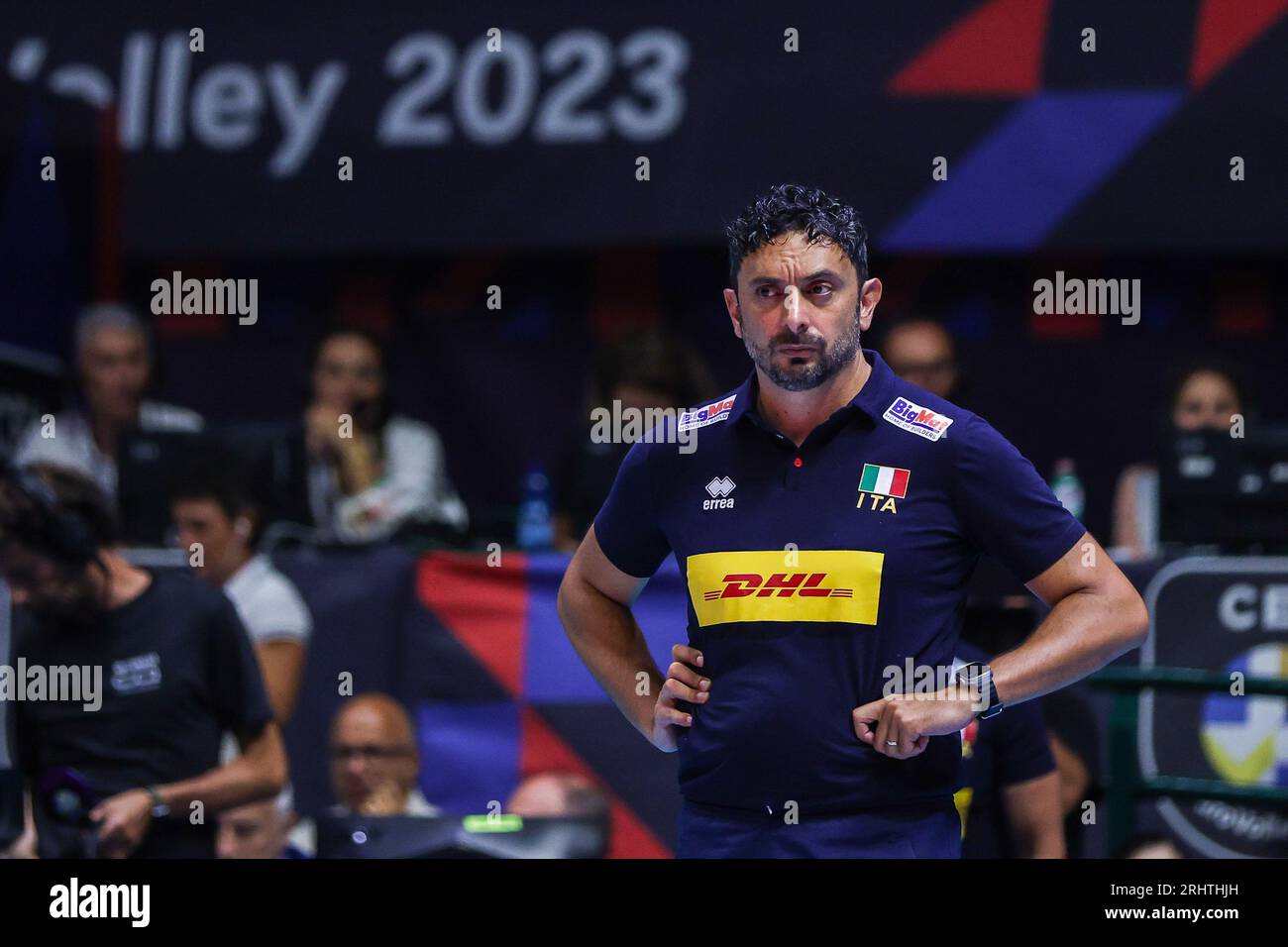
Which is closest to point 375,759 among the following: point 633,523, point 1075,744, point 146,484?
point 146,484

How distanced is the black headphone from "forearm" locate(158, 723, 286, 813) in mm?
755

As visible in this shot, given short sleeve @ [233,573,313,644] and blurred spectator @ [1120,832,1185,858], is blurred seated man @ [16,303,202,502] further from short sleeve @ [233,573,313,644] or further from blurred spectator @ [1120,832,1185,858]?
blurred spectator @ [1120,832,1185,858]

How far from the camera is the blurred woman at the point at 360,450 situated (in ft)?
24.1

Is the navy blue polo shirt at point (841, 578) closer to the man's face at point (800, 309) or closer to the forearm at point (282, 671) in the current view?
the man's face at point (800, 309)

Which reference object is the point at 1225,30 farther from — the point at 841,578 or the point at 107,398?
the point at 841,578

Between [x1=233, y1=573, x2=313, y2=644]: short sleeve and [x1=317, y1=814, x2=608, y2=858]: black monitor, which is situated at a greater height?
[x1=233, y1=573, x2=313, y2=644]: short sleeve

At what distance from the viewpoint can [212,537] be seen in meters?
6.35

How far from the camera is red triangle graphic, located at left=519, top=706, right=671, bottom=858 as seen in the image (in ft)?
20.0

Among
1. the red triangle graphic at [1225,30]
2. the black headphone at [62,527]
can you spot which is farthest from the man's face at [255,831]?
the red triangle graphic at [1225,30]

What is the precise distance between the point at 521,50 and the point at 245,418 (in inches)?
96.0

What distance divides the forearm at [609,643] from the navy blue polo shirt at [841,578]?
267mm

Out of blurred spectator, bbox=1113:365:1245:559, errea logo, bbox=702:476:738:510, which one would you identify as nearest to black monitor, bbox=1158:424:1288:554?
blurred spectator, bbox=1113:365:1245:559
